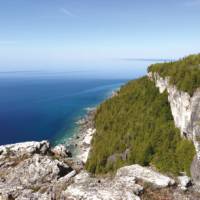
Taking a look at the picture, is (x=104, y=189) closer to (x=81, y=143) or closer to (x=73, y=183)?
(x=73, y=183)

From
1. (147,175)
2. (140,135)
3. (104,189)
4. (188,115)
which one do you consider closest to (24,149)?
(104,189)

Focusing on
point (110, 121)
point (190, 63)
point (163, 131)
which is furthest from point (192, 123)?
point (110, 121)

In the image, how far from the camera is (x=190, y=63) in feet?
321

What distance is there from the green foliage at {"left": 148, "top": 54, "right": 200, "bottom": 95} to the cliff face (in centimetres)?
186

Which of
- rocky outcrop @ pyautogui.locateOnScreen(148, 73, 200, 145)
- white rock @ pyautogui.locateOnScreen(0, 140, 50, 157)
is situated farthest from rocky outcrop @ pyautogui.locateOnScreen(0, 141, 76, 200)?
rocky outcrop @ pyautogui.locateOnScreen(148, 73, 200, 145)

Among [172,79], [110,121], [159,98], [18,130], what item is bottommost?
[18,130]

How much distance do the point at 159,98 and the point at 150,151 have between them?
A: 28027 mm

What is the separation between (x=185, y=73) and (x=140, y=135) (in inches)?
994

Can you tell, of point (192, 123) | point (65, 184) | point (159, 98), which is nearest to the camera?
point (65, 184)

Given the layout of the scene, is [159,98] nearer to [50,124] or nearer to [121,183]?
[50,124]

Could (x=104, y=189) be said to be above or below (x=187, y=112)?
above

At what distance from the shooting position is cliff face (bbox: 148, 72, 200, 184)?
67613 mm

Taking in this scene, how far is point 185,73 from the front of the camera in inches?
3452

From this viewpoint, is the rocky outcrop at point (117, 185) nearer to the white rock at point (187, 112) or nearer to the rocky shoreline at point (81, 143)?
the white rock at point (187, 112)
